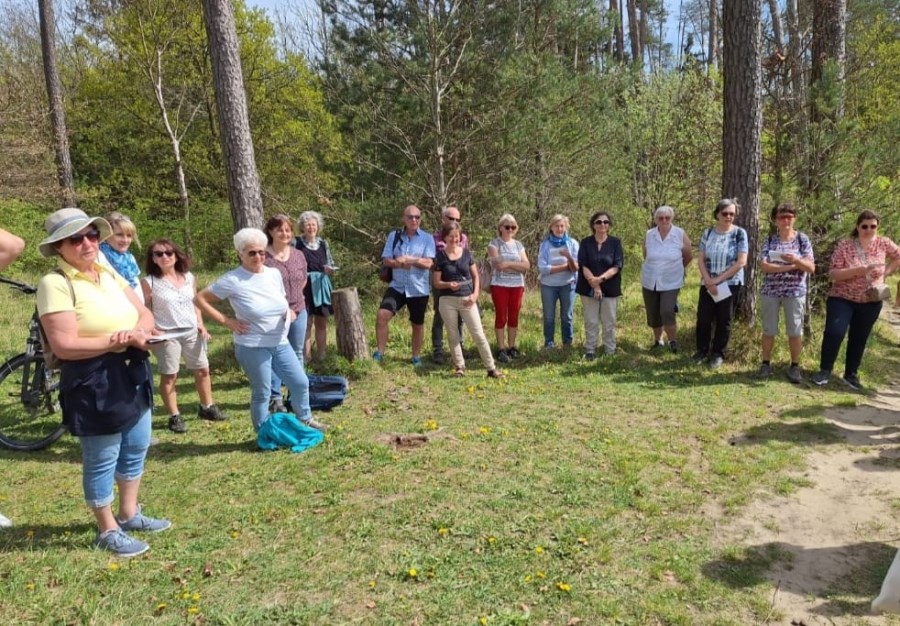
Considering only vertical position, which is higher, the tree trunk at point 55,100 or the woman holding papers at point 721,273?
the tree trunk at point 55,100

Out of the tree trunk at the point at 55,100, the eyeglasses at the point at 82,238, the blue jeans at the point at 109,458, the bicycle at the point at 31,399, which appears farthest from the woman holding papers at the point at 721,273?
the tree trunk at the point at 55,100

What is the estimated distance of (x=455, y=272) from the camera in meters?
6.56

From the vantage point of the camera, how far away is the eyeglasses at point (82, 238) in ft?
9.72

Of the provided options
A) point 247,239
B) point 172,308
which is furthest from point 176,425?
point 247,239

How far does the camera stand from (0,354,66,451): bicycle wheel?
5031 millimetres

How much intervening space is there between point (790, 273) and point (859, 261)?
2.08ft

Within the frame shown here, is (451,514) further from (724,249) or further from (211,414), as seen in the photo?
(724,249)

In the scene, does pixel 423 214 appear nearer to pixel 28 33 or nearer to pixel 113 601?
pixel 113 601

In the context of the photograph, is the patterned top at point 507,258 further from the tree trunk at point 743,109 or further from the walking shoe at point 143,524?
the walking shoe at point 143,524

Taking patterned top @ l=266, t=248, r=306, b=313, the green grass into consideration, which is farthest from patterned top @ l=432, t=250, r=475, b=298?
patterned top @ l=266, t=248, r=306, b=313

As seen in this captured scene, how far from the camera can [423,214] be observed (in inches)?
403

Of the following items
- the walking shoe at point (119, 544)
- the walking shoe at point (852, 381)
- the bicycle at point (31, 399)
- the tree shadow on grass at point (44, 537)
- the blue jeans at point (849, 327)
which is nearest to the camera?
the walking shoe at point (119, 544)

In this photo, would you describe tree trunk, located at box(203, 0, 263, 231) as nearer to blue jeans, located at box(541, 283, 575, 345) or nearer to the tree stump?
the tree stump

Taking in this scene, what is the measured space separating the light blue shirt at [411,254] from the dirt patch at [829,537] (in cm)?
421
